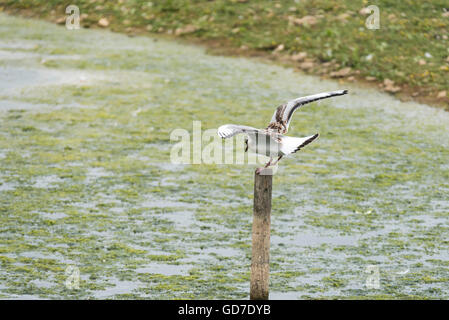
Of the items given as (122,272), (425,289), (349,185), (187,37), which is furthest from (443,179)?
(187,37)

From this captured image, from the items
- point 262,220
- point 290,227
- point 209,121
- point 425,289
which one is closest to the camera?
point 262,220

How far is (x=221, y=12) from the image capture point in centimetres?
2247

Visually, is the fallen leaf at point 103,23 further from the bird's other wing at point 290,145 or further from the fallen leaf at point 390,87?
the bird's other wing at point 290,145

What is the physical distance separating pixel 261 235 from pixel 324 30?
42.4 feet

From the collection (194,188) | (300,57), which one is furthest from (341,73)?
(194,188)

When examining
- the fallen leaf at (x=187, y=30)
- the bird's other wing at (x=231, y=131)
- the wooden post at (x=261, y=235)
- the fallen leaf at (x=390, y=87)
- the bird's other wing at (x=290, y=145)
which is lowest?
the wooden post at (x=261, y=235)

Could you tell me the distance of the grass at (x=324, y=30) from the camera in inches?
754

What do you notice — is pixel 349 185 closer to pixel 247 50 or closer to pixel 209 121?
pixel 209 121

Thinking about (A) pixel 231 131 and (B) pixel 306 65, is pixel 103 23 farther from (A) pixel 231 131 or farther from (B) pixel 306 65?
(A) pixel 231 131

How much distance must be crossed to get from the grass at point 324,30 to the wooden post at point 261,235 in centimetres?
1004

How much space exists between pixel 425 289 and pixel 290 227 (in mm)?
2189

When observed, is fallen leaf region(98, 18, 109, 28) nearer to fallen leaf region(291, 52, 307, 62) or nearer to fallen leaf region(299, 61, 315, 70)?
fallen leaf region(291, 52, 307, 62)

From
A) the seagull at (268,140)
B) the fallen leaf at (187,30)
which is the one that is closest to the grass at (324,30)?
the fallen leaf at (187,30)

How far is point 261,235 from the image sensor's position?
27.8 ft
